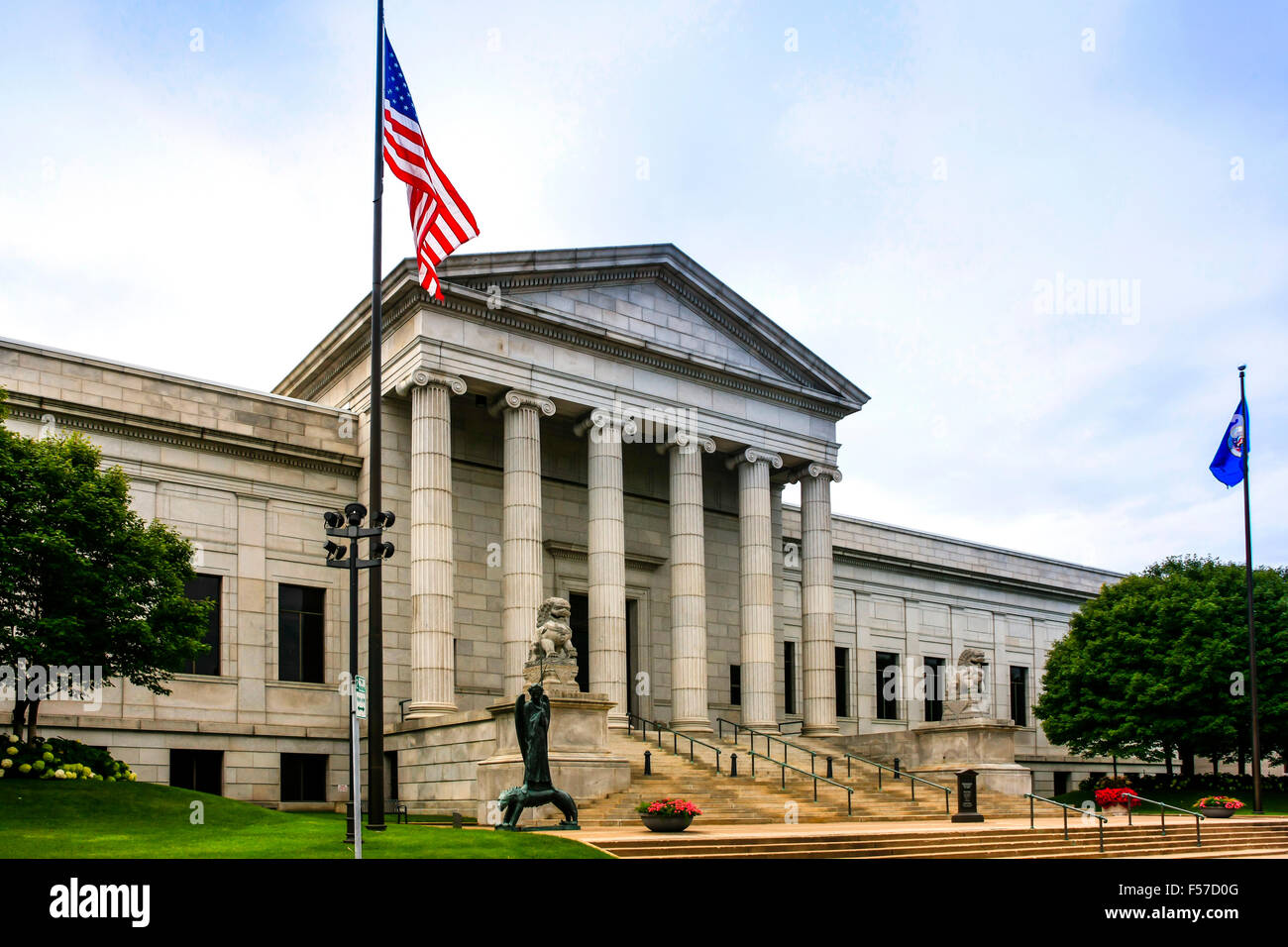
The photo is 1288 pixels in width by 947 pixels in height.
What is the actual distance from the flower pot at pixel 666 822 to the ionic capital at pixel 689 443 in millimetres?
17691

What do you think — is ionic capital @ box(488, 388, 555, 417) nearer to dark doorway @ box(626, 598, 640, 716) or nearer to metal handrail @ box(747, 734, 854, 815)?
dark doorway @ box(626, 598, 640, 716)

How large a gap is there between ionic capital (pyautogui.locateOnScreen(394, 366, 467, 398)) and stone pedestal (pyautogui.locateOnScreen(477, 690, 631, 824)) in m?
10.4

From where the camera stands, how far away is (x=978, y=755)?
38.7m

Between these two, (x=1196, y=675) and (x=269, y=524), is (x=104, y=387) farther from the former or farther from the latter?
(x=1196, y=675)

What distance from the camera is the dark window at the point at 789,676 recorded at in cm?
4956

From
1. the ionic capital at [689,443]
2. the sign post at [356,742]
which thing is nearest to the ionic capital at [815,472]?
the ionic capital at [689,443]

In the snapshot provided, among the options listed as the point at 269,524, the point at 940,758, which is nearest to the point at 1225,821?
the point at 940,758

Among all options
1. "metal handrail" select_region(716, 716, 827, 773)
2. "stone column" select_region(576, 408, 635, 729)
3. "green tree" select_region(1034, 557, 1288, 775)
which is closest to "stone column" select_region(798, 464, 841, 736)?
"metal handrail" select_region(716, 716, 827, 773)

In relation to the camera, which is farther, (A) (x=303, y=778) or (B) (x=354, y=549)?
(A) (x=303, y=778)

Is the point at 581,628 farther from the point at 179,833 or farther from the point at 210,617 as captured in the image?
the point at 179,833

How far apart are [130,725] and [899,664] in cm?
3520

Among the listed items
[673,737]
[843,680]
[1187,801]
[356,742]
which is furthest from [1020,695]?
[356,742]

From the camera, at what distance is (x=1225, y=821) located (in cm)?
3475

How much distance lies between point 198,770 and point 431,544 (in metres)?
8.88
